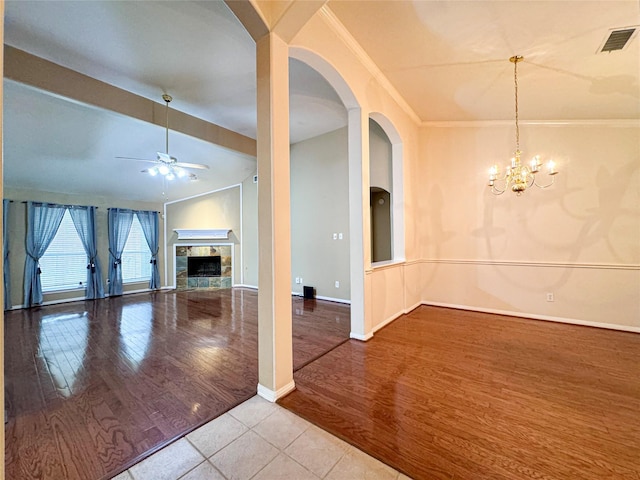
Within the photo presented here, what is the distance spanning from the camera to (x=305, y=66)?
3.28 m

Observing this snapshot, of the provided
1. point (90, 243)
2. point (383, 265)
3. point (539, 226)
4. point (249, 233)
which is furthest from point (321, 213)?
point (90, 243)

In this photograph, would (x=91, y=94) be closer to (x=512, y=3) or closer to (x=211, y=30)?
(x=211, y=30)

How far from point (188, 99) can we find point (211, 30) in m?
1.56

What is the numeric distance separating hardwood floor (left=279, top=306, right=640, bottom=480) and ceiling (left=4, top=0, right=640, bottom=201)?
305 cm

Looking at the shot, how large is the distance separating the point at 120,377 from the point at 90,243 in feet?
16.9

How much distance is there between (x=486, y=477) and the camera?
60.3 inches

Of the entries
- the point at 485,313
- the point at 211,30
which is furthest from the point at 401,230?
the point at 211,30

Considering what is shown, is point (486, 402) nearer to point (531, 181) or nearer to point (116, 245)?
point (531, 181)

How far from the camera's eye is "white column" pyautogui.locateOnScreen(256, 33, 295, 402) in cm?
217

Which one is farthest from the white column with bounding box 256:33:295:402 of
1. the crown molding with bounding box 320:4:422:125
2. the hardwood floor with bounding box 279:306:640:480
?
the crown molding with bounding box 320:4:422:125

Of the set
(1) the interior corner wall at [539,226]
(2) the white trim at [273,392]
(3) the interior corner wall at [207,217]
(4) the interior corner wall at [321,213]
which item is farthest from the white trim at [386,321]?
(3) the interior corner wall at [207,217]

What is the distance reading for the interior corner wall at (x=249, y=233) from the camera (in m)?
7.30

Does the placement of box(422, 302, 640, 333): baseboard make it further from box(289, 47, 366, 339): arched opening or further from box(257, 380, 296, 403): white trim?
box(257, 380, 296, 403): white trim

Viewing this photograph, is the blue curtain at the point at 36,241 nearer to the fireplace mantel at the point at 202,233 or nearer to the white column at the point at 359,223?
the fireplace mantel at the point at 202,233
